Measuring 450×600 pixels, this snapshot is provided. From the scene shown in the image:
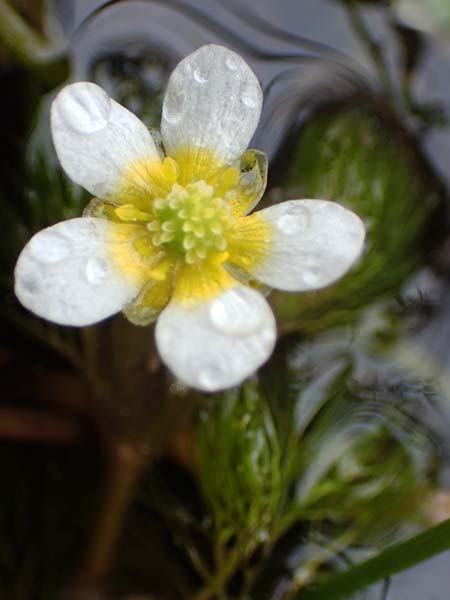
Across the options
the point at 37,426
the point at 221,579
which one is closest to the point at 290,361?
the point at 221,579

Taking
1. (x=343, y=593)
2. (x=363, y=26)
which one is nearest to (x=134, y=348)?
(x=343, y=593)

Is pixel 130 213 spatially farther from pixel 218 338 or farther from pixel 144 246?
pixel 218 338

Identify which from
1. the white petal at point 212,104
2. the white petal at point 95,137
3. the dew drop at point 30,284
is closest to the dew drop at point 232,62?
the white petal at point 212,104

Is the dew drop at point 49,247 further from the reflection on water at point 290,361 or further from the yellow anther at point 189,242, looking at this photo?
the reflection on water at point 290,361

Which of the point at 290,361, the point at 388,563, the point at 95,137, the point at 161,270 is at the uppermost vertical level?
the point at 95,137

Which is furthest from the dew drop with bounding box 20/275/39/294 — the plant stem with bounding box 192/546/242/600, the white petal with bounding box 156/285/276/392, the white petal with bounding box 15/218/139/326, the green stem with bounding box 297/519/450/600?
the plant stem with bounding box 192/546/242/600
